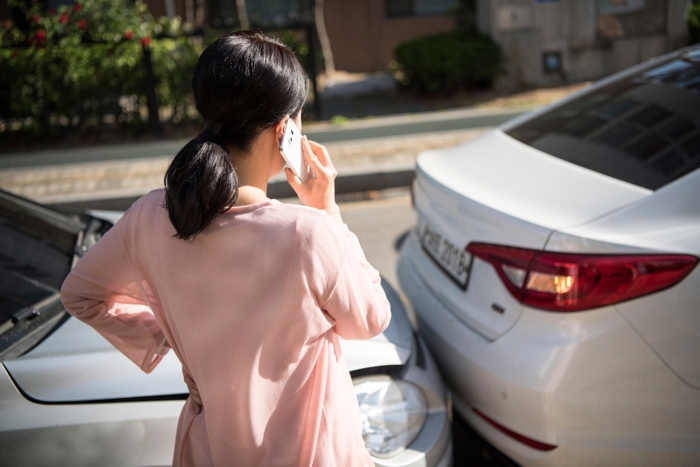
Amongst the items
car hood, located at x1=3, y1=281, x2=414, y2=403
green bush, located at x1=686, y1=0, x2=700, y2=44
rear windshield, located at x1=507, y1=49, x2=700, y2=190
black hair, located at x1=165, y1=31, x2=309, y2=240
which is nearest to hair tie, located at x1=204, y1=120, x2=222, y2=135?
black hair, located at x1=165, y1=31, x2=309, y2=240

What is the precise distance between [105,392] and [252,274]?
868mm

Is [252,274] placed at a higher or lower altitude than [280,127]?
lower

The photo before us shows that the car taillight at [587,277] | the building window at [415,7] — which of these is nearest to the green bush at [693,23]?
the building window at [415,7]

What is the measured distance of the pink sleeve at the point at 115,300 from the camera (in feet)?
4.91

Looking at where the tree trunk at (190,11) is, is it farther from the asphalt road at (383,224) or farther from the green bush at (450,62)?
the asphalt road at (383,224)

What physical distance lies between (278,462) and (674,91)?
229 centimetres

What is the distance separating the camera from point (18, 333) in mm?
2102

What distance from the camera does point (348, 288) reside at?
4.42 feet

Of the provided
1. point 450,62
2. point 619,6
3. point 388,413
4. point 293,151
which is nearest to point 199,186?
point 293,151

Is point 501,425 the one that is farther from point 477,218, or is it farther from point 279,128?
point 279,128

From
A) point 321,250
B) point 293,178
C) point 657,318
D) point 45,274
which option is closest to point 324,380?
point 321,250

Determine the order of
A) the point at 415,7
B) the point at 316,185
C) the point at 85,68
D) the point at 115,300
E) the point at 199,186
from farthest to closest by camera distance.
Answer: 1. the point at 415,7
2. the point at 85,68
3. the point at 115,300
4. the point at 316,185
5. the point at 199,186

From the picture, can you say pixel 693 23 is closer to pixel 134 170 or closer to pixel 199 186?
pixel 134 170

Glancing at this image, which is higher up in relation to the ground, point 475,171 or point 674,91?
point 674,91
